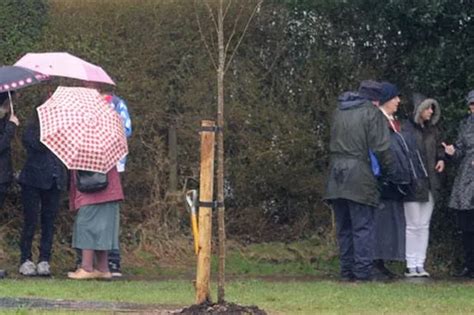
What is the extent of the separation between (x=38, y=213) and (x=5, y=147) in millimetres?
805

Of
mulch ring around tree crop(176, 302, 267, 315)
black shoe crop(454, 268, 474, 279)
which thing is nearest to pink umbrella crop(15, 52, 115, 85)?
mulch ring around tree crop(176, 302, 267, 315)

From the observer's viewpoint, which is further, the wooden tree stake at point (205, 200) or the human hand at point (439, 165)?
the human hand at point (439, 165)

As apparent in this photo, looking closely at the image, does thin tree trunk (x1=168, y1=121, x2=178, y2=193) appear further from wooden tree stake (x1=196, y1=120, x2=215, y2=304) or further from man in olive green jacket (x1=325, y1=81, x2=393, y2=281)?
wooden tree stake (x1=196, y1=120, x2=215, y2=304)

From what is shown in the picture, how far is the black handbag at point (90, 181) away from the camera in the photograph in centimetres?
1288

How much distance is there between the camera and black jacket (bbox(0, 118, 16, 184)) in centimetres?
1297

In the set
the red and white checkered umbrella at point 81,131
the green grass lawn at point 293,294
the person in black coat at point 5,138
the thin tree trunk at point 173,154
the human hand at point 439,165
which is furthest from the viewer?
the thin tree trunk at point 173,154

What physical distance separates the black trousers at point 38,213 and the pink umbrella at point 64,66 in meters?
1.18

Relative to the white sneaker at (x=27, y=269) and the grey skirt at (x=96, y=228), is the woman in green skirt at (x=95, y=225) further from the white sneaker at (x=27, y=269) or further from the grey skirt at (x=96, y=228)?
the white sneaker at (x=27, y=269)

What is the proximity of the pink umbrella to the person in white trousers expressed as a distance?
3.21 metres

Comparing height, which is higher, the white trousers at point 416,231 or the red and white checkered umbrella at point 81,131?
the red and white checkered umbrella at point 81,131

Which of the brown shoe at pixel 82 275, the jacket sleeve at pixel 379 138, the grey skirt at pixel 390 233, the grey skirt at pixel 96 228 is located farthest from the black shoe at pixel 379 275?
the brown shoe at pixel 82 275

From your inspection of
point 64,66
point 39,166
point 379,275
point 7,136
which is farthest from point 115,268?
point 379,275

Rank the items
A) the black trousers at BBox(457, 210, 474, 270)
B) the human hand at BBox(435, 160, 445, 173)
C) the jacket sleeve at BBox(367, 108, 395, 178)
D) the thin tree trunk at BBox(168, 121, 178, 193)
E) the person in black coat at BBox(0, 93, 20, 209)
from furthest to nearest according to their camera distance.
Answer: the thin tree trunk at BBox(168, 121, 178, 193) → the human hand at BBox(435, 160, 445, 173) → the black trousers at BBox(457, 210, 474, 270) → the jacket sleeve at BBox(367, 108, 395, 178) → the person in black coat at BBox(0, 93, 20, 209)

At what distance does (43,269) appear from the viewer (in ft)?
43.2
